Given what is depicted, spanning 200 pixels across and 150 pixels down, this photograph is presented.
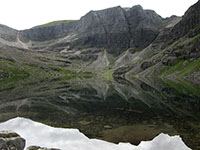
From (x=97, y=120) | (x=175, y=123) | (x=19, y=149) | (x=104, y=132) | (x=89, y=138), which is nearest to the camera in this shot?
(x=19, y=149)

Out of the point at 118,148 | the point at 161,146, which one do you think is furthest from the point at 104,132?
the point at 161,146

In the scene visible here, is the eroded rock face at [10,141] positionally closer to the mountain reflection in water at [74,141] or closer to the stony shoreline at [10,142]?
the stony shoreline at [10,142]

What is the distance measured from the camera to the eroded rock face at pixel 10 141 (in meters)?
17.7

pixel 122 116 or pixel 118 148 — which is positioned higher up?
pixel 118 148

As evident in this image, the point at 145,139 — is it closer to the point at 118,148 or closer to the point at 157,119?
the point at 118,148

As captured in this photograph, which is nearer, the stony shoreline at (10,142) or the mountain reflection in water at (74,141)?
the stony shoreline at (10,142)

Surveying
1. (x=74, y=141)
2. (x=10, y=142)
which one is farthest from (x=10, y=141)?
(x=74, y=141)

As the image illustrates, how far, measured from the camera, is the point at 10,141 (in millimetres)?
18359

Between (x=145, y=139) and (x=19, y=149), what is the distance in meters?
16.3

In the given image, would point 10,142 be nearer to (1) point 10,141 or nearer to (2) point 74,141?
(1) point 10,141

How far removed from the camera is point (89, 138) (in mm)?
25938

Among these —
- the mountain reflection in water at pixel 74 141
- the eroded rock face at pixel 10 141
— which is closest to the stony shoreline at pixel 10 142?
the eroded rock face at pixel 10 141

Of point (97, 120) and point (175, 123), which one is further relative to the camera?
point (97, 120)

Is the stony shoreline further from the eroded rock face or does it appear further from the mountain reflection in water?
the mountain reflection in water
